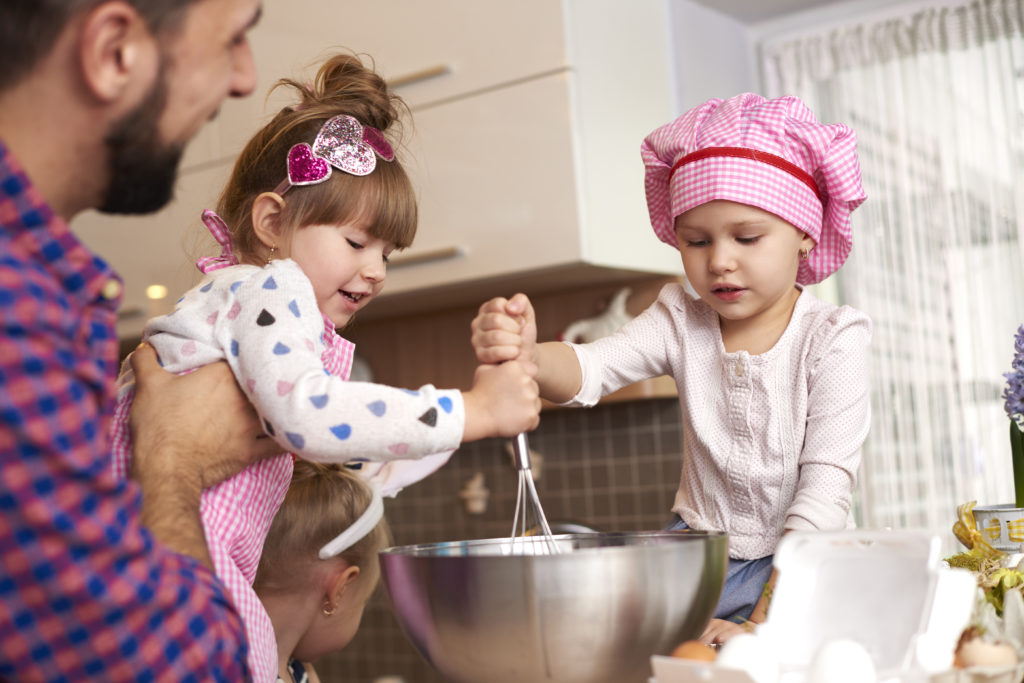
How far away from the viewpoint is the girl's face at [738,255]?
1.05 m

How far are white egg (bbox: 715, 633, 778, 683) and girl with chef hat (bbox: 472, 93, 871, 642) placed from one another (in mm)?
365

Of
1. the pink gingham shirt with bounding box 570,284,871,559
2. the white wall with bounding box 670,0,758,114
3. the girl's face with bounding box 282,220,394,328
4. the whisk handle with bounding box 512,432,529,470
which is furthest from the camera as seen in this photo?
the white wall with bounding box 670,0,758,114

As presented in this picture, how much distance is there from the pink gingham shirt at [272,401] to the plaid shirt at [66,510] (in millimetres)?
185

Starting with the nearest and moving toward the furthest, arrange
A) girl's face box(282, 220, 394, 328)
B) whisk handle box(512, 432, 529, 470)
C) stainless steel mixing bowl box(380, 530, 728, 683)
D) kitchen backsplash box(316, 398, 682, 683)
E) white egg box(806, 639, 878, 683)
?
1. white egg box(806, 639, 878, 683)
2. stainless steel mixing bowl box(380, 530, 728, 683)
3. whisk handle box(512, 432, 529, 470)
4. girl's face box(282, 220, 394, 328)
5. kitchen backsplash box(316, 398, 682, 683)

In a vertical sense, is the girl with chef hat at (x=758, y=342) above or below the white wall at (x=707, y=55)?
below

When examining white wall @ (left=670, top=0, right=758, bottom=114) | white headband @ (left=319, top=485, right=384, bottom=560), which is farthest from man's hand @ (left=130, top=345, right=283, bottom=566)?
white wall @ (left=670, top=0, right=758, bottom=114)

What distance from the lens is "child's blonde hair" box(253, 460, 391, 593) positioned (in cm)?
140

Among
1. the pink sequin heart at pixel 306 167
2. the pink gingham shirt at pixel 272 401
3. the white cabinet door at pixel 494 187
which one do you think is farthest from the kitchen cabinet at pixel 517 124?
the pink gingham shirt at pixel 272 401

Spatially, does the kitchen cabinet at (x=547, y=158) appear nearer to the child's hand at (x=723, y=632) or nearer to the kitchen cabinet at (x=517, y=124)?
the kitchen cabinet at (x=517, y=124)

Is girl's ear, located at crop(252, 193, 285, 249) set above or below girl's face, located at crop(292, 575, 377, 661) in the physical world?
above

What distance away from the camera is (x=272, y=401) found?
86 centimetres

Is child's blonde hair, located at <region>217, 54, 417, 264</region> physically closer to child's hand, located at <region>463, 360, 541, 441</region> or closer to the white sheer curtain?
child's hand, located at <region>463, 360, 541, 441</region>

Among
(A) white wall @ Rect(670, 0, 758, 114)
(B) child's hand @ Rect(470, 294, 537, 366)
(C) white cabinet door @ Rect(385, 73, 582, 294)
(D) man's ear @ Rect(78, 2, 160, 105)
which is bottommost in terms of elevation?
(B) child's hand @ Rect(470, 294, 537, 366)

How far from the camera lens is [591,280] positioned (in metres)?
2.22
